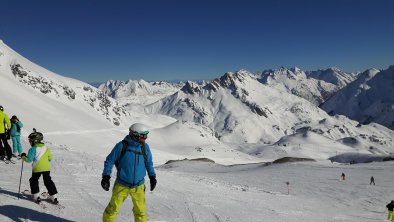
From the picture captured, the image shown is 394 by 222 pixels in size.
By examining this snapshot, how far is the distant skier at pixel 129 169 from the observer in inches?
331

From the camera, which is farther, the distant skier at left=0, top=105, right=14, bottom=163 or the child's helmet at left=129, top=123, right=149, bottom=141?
the distant skier at left=0, top=105, right=14, bottom=163

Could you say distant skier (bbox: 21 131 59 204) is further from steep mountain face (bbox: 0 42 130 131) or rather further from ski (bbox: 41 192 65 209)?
steep mountain face (bbox: 0 42 130 131)

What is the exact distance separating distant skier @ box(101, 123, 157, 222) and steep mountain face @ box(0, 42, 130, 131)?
104 metres

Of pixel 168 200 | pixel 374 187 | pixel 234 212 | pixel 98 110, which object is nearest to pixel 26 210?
pixel 168 200

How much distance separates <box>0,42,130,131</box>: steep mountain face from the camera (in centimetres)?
11369

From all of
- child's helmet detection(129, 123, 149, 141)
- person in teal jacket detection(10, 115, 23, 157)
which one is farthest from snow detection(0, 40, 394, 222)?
child's helmet detection(129, 123, 149, 141)

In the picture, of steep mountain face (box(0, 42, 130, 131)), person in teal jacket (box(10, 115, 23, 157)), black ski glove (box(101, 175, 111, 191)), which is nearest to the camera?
black ski glove (box(101, 175, 111, 191))

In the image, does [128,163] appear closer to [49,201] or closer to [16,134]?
[49,201]

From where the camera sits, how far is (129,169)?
8539 millimetres

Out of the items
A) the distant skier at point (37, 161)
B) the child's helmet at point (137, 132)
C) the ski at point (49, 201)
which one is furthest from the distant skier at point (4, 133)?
the child's helmet at point (137, 132)

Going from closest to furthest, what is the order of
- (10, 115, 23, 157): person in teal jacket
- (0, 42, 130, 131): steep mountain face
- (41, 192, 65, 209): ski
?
(41, 192, 65, 209): ski → (10, 115, 23, 157): person in teal jacket → (0, 42, 130, 131): steep mountain face

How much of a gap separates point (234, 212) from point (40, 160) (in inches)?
313

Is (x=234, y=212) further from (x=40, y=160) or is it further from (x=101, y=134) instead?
(x=101, y=134)

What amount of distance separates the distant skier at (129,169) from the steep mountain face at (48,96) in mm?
104427
